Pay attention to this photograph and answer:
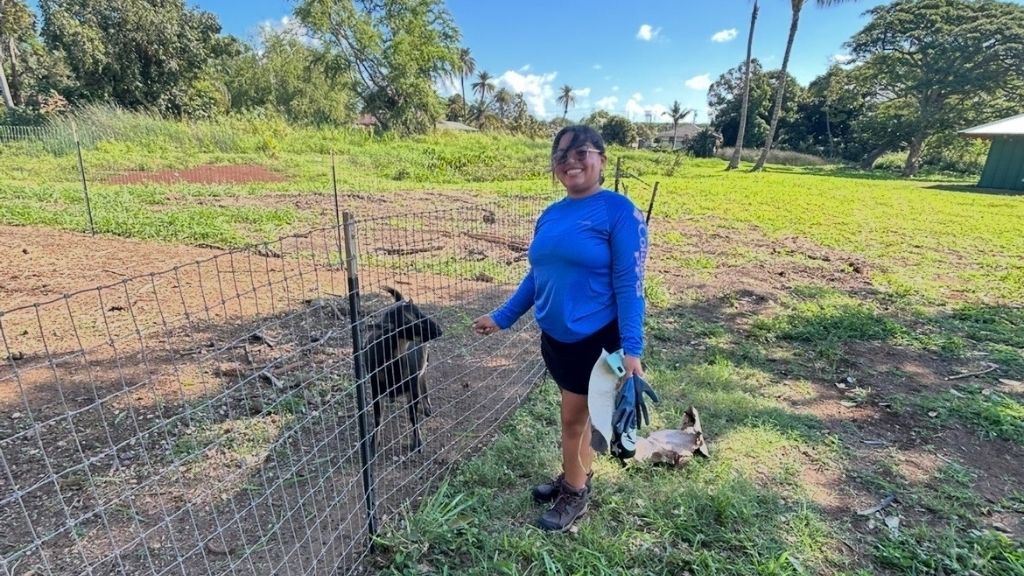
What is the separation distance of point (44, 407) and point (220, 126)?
→ 16.5 meters

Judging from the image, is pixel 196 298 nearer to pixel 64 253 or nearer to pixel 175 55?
pixel 64 253

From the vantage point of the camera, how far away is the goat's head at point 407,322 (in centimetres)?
243

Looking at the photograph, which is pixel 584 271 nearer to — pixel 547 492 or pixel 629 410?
pixel 629 410

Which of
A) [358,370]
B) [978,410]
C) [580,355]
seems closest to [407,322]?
[358,370]

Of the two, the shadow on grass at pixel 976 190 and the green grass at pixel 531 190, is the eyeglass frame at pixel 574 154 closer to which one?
the green grass at pixel 531 190

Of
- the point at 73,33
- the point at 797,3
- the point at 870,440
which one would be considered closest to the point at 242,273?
the point at 870,440

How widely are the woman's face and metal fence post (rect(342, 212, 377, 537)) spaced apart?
729 millimetres

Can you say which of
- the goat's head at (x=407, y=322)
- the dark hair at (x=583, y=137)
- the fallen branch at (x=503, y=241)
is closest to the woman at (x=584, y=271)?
the dark hair at (x=583, y=137)

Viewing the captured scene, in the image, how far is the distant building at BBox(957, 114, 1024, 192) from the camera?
16047mm

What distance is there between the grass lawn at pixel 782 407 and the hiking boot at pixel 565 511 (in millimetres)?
52

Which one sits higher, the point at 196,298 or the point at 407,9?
the point at 407,9

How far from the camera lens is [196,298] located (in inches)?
177

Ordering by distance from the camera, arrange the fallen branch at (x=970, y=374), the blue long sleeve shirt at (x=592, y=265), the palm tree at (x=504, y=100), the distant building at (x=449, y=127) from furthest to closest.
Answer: the palm tree at (x=504, y=100) → the distant building at (x=449, y=127) → the fallen branch at (x=970, y=374) → the blue long sleeve shirt at (x=592, y=265)

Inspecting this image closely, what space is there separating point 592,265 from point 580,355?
356 mm
